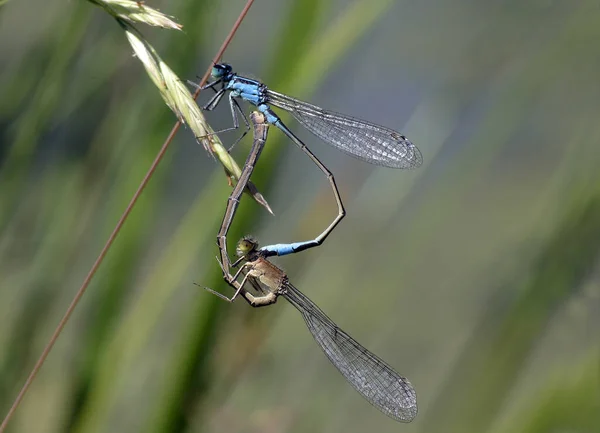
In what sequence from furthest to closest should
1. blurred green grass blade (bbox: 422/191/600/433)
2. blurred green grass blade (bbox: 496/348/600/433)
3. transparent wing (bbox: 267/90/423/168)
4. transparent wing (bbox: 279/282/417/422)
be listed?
transparent wing (bbox: 267/90/423/168), transparent wing (bbox: 279/282/417/422), blurred green grass blade (bbox: 422/191/600/433), blurred green grass blade (bbox: 496/348/600/433)

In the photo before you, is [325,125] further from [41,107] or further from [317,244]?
[41,107]

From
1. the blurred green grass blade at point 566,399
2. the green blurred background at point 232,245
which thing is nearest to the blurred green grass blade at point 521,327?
the green blurred background at point 232,245

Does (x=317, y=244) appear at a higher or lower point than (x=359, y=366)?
higher

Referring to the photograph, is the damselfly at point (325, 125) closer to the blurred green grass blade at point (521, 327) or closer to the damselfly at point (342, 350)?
the damselfly at point (342, 350)

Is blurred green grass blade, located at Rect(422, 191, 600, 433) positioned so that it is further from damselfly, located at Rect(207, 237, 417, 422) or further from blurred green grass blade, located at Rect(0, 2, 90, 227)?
blurred green grass blade, located at Rect(0, 2, 90, 227)

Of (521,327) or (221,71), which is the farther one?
(221,71)

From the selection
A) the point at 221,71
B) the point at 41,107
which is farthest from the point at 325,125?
the point at 41,107

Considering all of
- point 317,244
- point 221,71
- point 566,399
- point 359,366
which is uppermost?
point 221,71

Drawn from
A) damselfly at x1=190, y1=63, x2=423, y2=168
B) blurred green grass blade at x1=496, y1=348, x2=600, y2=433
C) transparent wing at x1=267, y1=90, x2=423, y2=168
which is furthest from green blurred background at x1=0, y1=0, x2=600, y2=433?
transparent wing at x1=267, y1=90, x2=423, y2=168
